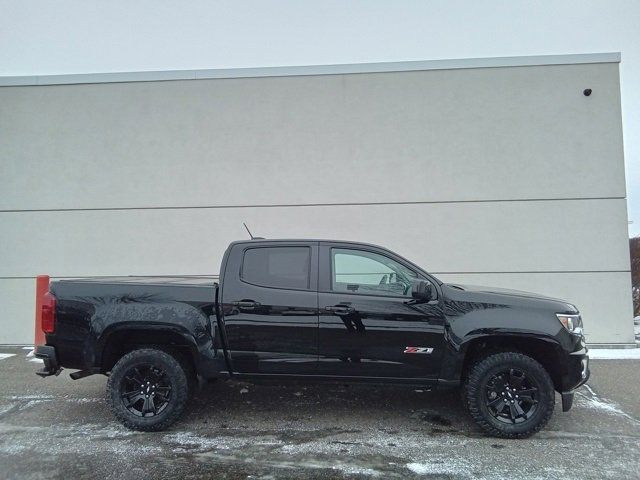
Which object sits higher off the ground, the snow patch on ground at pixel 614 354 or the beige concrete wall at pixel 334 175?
the beige concrete wall at pixel 334 175

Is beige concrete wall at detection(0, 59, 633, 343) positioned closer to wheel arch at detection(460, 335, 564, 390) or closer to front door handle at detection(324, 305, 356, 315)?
wheel arch at detection(460, 335, 564, 390)

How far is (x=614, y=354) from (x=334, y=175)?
18.4 ft

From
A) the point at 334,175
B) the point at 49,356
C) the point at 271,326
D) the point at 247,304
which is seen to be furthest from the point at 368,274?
the point at 334,175

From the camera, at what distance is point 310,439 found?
4.07 m

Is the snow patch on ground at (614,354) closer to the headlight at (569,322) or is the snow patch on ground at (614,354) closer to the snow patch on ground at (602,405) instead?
the snow patch on ground at (602,405)

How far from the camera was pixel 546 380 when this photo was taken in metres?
4.01

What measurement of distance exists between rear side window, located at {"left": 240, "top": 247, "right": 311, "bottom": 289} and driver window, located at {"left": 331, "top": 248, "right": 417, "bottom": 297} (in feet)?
0.99

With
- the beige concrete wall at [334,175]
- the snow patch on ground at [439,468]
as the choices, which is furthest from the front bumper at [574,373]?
the beige concrete wall at [334,175]

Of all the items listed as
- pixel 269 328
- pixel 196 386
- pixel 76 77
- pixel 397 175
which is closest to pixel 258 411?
pixel 196 386

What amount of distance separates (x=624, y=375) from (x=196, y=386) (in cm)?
580

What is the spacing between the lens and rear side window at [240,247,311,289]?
4344mm

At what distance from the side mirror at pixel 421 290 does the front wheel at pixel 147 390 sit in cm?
235

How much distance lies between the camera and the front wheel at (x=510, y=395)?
13.2ft

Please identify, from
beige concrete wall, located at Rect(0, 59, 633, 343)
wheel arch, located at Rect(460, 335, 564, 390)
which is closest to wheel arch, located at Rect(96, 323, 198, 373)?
wheel arch, located at Rect(460, 335, 564, 390)
